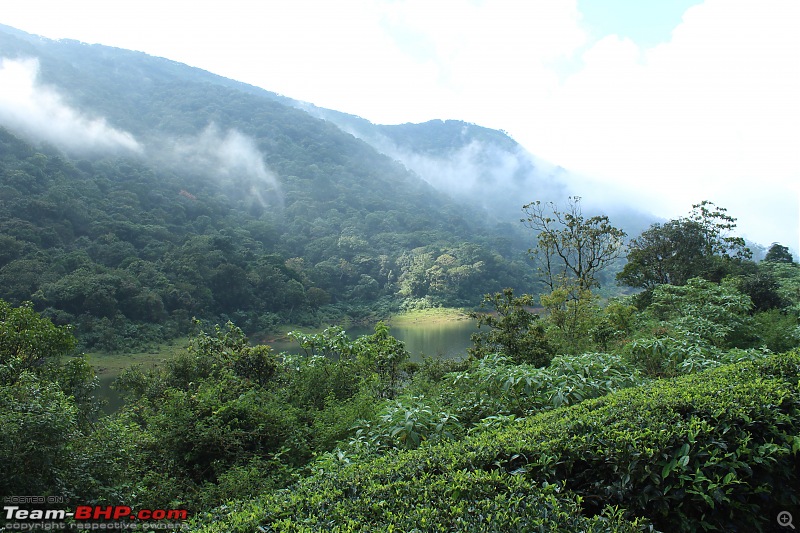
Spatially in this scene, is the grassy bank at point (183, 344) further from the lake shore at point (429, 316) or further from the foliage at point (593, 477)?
the foliage at point (593, 477)

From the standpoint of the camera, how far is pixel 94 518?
2.83 metres

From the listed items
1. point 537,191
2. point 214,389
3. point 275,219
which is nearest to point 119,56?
point 275,219

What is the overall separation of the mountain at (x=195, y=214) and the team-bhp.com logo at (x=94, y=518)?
92.0 feet

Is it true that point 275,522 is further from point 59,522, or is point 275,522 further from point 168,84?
point 168,84

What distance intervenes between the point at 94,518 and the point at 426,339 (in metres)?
29.1

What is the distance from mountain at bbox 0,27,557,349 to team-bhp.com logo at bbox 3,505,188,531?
92.0 feet

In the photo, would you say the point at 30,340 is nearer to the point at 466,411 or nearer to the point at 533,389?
the point at 466,411

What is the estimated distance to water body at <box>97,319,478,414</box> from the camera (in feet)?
68.4

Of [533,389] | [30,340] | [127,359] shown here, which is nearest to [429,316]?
[127,359]

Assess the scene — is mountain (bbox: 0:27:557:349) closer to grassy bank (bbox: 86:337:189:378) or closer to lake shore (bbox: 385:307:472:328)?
grassy bank (bbox: 86:337:189:378)

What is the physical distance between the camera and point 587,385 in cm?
370

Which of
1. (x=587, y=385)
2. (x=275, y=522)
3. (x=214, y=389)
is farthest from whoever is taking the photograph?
(x=214, y=389)

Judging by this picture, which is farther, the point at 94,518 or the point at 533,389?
the point at 533,389

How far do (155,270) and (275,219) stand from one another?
39.8 meters
